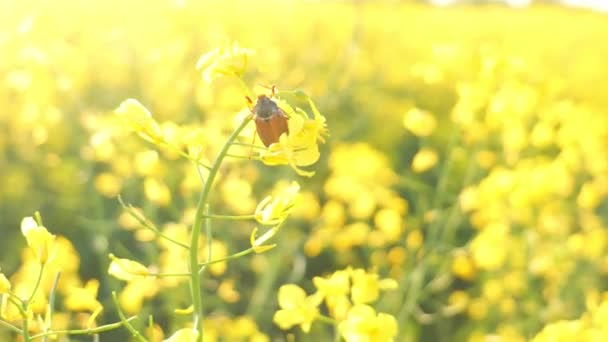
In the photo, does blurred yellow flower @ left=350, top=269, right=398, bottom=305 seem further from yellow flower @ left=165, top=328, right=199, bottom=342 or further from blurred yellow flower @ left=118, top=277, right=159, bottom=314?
blurred yellow flower @ left=118, top=277, right=159, bottom=314

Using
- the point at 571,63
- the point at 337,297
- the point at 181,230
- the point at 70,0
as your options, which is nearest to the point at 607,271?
the point at 181,230

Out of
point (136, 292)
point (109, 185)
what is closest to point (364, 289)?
point (136, 292)

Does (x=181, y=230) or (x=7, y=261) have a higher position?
(x=7, y=261)

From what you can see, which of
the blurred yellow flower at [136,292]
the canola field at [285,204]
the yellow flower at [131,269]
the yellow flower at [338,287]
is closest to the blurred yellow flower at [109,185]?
the canola field at [285,204]

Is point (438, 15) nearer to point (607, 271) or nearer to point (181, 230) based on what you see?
point (607, 271)

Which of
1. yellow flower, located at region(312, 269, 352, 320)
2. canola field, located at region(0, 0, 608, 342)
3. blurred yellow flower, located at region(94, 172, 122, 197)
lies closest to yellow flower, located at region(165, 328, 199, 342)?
canola field, located at region(0, 0, 608, 342)

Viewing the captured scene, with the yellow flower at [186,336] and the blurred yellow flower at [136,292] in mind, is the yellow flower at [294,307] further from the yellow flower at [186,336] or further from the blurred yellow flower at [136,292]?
the blurred yellow flower at [136,292]
